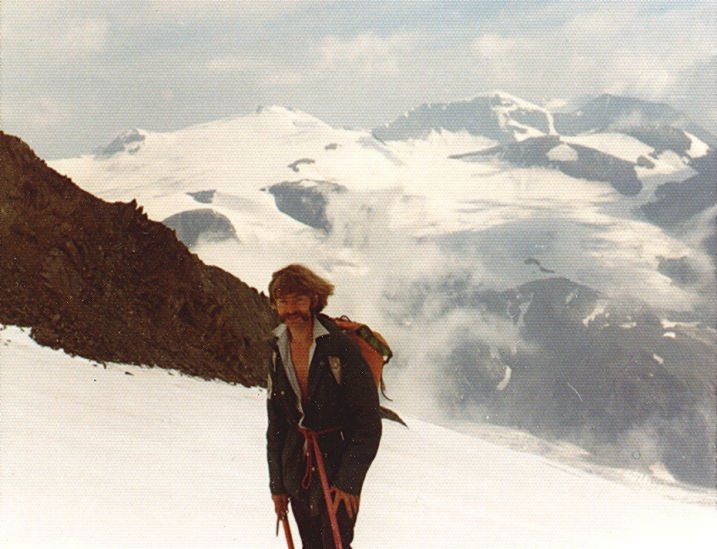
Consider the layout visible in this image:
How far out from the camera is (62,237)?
1716 cm

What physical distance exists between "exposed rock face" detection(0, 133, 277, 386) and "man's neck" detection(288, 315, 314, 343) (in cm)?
1070

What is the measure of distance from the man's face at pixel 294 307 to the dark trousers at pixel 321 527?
1123 millimetres

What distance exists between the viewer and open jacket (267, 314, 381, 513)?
3967 mm

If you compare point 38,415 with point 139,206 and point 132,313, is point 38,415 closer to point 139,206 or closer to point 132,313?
point 132,313

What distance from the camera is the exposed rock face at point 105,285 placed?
14852mm

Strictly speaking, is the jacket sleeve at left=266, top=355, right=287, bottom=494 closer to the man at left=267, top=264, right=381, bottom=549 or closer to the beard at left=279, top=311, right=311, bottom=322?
the man at left=267, top=264, right=381, bottom=549

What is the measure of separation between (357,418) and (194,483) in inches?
204

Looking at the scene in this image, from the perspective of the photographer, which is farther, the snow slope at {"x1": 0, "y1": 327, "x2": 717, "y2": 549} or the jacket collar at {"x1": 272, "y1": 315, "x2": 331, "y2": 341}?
the snow slope at {"x1": 0, "y1": 327, "x2": 717, "y2": 549}

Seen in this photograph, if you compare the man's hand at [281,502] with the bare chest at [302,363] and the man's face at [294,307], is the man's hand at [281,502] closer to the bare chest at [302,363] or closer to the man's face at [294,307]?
the bare chest at [302,363]

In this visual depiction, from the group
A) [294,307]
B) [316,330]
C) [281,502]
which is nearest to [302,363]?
[316,330]

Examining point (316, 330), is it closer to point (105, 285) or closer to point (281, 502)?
point (281, 502)

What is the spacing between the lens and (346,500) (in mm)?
4000

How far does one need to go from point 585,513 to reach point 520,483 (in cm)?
166

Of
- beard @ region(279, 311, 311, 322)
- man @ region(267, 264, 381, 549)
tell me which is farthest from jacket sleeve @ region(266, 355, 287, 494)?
beard @ region(279, 311, 311, 322)
